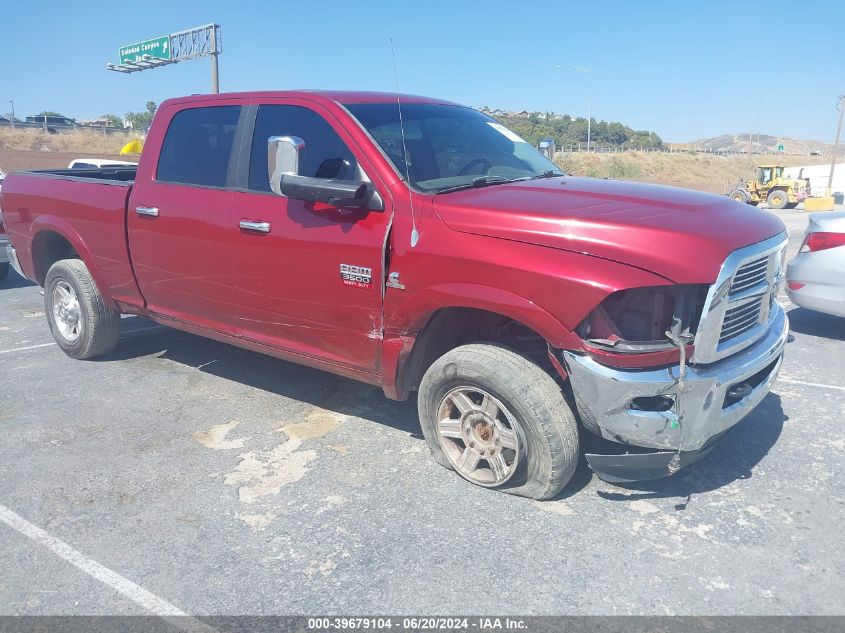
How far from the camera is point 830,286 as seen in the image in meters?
6.24

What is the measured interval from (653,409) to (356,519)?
149 cm

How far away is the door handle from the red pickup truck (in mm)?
13

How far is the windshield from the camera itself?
3875mm

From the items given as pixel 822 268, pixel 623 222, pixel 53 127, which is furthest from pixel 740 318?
pixel 53 127

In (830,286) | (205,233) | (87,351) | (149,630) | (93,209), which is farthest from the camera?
(830,286)

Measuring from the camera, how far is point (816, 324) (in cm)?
730

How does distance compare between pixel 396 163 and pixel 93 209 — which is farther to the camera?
pixel 93 209

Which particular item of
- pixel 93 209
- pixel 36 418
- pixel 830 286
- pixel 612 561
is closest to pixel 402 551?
pixel 612 561

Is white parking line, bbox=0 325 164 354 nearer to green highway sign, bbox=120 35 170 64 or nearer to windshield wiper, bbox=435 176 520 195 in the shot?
windshield wiper, bbox=435 176 520 195

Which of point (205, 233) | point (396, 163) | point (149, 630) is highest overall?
point (396, 163)

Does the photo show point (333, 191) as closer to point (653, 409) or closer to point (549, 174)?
point (549, 174)

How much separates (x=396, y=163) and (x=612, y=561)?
226 cm

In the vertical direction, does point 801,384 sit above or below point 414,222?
below

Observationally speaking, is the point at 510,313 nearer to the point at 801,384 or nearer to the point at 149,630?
the point at 149,630
